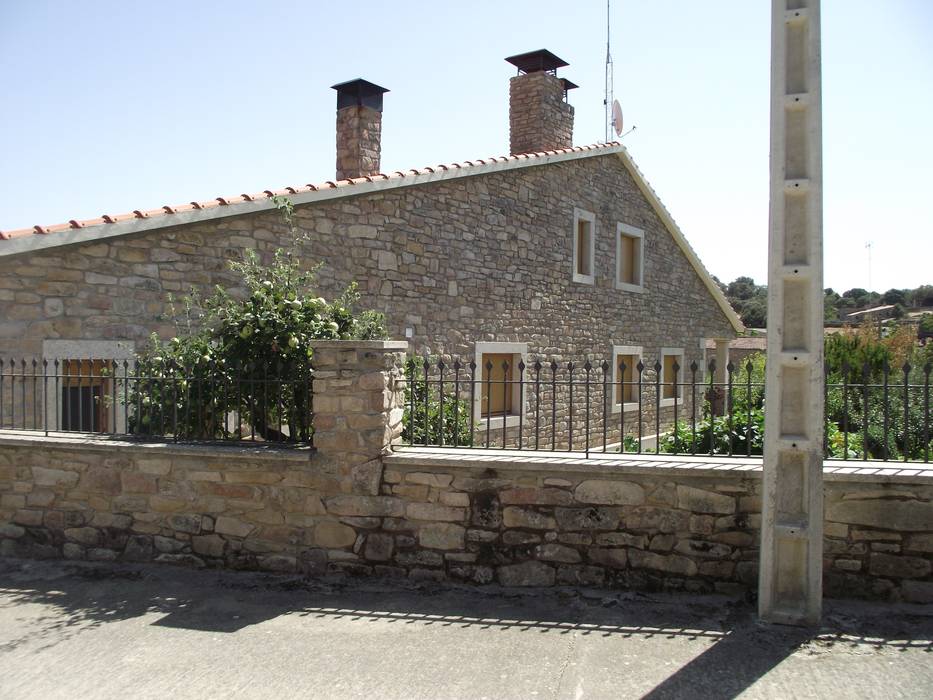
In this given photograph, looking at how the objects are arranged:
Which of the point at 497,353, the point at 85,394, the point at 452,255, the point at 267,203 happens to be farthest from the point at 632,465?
the point at 497,353

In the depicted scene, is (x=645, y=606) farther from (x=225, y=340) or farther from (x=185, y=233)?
(x=185, y=233)

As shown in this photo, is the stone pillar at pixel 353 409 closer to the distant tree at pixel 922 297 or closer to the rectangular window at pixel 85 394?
the rectangular window at pixel 85 394

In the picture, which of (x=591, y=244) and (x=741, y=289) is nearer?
(x=591, y=244)

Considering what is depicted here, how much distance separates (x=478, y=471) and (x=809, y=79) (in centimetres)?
304

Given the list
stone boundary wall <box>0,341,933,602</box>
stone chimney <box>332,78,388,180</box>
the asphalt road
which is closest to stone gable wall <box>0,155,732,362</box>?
stone boundary wall <box>0,341,933,602</box>

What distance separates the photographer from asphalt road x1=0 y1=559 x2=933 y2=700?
3.58 meters

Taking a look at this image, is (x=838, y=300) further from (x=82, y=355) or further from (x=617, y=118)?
(x=82, y=355)

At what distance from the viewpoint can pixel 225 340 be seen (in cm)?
571

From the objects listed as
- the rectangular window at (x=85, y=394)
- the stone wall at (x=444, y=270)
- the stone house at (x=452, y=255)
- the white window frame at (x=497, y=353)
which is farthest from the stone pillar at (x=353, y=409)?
the white window frame at (x=497, y=353)

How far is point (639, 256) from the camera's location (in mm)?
14828

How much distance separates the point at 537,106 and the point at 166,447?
989 centimetres

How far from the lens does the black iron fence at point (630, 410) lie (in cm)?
469

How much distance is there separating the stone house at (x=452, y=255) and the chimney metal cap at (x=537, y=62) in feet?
0.08

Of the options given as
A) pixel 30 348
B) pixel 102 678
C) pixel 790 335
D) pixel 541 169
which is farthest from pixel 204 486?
pixel 541 169
